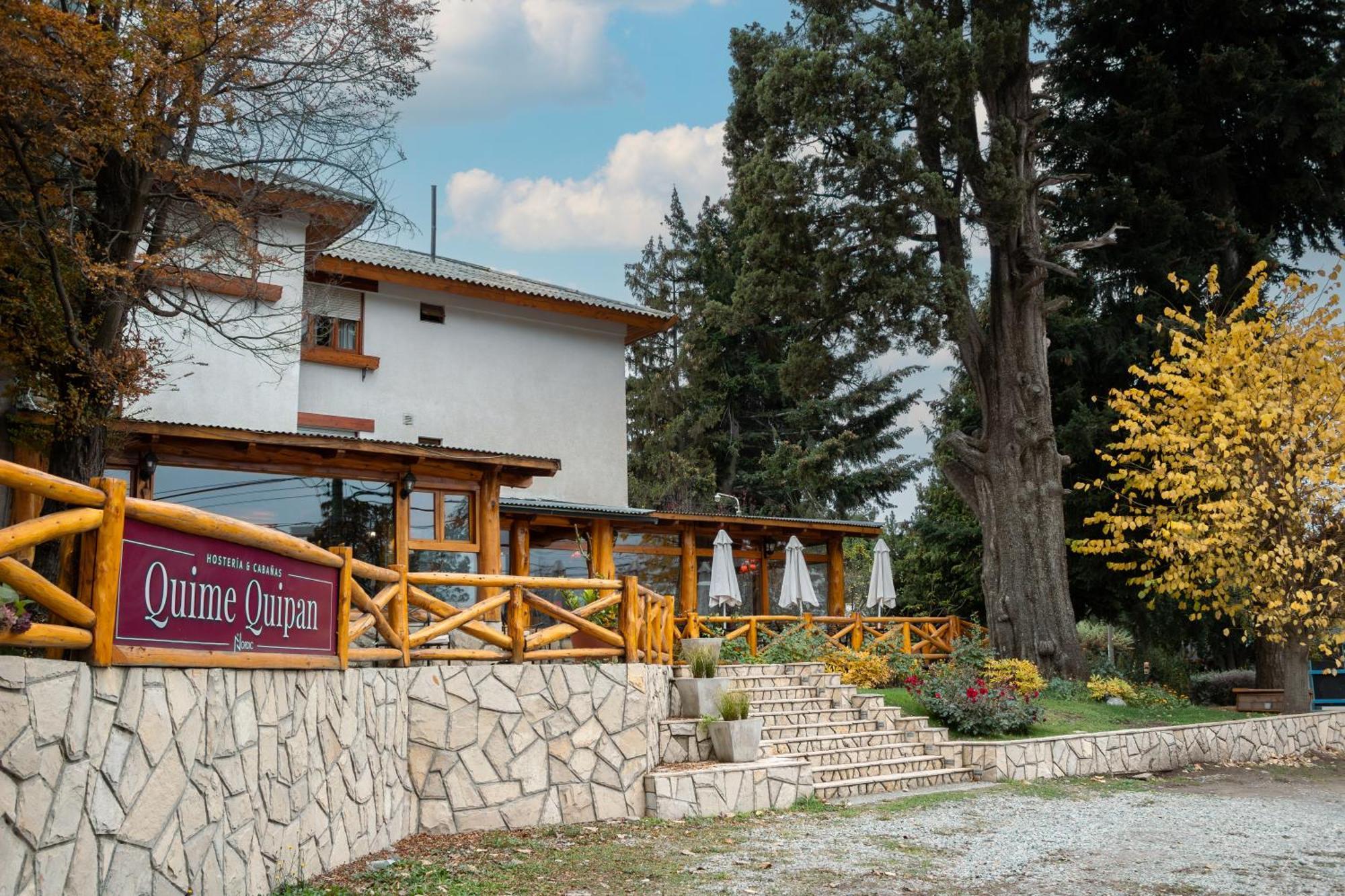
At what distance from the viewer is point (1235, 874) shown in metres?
8.01

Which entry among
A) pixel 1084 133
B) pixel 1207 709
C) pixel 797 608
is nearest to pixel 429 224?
pixel 797 608

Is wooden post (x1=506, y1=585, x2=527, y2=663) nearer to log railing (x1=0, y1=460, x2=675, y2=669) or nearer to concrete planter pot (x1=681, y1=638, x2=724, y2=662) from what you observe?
log railing (x1=0, y1=460, x2=675, y2=669)

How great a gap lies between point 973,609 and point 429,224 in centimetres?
1522

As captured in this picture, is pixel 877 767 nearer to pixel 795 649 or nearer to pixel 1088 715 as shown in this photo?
pixel 795 649

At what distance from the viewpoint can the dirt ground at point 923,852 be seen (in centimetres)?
745

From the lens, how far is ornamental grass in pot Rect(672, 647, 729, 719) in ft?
41.6

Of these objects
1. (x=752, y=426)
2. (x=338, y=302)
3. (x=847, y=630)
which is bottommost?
(x=847, y=630)

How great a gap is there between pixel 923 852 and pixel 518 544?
10.3 meters

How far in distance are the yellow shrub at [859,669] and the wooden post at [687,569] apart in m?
4.02


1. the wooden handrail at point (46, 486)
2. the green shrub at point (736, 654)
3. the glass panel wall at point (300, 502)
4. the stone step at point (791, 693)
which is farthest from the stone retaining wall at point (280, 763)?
the green shrub at point (736, 654)

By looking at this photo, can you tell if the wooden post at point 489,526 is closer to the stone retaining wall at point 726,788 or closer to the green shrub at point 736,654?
the green shrub at point 736,654

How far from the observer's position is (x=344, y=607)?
7.70 m

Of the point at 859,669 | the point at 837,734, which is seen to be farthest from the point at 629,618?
the point at 859,669

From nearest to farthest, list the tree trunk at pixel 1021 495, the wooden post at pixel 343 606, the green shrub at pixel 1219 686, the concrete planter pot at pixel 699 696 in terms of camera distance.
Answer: the wooden post at pixel 343 606, the concrete planter pot at pixel 699 696, the tree trunk at pixel 1021 495, the green shrub at pixel 1219 686
